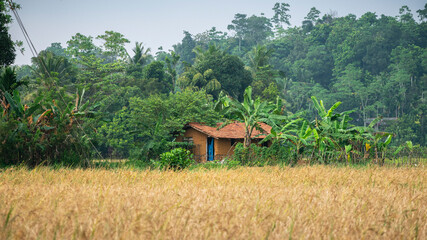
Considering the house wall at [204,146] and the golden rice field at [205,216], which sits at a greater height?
the golden rice field at [205,216]

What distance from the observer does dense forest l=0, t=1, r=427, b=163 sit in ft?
48.3

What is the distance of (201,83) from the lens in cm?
3769

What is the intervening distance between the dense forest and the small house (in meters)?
1.27

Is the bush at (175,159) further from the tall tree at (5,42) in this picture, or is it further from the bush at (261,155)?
the tall tree at (5,42)

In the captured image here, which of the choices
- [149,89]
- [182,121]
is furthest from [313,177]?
[149,89]

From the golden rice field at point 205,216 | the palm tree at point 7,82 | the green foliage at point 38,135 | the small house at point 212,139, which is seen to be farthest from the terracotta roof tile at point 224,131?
the golden rice field at point 205,216

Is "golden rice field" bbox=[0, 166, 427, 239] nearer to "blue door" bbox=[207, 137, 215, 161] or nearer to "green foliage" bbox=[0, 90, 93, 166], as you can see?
"green foliage" bbox=[0, 90, 93, 166]

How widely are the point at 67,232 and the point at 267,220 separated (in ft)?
7.11

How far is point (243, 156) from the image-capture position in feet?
57.7

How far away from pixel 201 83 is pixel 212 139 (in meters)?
13.3

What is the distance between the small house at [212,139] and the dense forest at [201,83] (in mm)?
1271

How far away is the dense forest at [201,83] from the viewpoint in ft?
48.3

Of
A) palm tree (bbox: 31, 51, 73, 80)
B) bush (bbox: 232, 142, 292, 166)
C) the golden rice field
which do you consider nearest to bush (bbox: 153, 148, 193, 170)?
bush (bbox: 232, 142, 292, 166)

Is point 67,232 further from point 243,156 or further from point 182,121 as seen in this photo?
point 182,121
